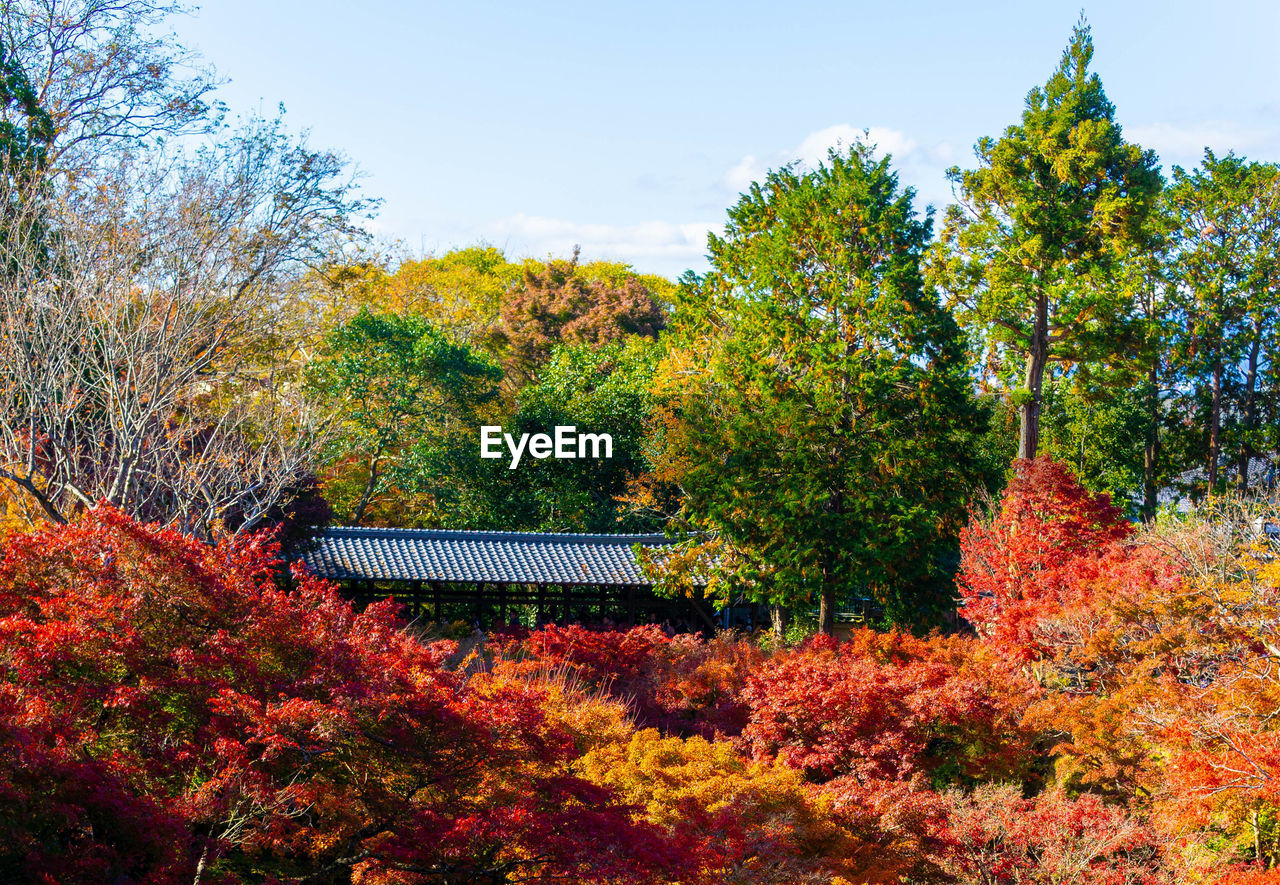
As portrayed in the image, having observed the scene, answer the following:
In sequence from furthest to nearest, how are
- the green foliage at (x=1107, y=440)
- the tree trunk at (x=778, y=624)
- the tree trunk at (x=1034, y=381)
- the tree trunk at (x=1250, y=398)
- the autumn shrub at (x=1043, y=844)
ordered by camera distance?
1. the green foliage at (x=1107, y=440)
2. the tree trunk at (x=1250, y=398)
3. the tree trunk at (x=1034, y=381)
4. the tree trunk at (x=778, y=624)
5. the autumn shrub at (x=1043, y=844)

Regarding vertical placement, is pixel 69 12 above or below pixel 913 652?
above

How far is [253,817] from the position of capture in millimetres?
5516

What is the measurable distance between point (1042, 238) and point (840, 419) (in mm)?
5738

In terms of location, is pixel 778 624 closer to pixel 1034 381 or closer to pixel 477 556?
pixel 477 556

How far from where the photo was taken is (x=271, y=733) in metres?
5.31

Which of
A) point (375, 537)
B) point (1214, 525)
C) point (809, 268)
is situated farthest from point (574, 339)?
point (1214, 525)

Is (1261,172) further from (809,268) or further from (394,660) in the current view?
(394,660)

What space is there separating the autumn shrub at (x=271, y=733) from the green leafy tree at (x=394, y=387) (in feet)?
47.9

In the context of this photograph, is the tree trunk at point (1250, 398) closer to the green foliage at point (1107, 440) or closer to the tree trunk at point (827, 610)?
the green foliage at point (1107, 440)

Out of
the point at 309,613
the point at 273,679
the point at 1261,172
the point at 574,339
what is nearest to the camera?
the point at 273,679

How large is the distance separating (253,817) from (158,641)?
1.13 metres

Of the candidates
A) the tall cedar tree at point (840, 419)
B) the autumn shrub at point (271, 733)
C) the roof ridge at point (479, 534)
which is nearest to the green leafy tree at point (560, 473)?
the roof ridge at point (479, 534)

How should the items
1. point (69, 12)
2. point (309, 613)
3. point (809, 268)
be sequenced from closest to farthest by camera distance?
1. point (309, 613)
2. point (69, 12)
3. point (809, 268)

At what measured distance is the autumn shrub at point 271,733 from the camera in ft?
17.1
